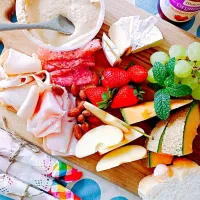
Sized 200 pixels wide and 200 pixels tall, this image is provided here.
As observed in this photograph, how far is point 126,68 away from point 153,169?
29cm

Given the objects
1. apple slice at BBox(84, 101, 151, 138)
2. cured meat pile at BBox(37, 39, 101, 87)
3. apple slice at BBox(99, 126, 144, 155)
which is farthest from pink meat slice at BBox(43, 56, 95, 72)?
apple slice at BBox(99, 126, 144, 155)

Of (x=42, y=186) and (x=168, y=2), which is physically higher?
(x=168, y=2)

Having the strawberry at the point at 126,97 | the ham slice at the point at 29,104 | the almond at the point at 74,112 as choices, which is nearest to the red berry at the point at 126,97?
the strawberry at the point at 126,97

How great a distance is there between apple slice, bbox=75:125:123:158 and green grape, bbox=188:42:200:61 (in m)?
0.27

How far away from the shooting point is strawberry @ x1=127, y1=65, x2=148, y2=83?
132 cm

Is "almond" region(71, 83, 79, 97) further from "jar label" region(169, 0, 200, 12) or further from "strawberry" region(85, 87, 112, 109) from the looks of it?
"jar label" region(169, 0, 200, 12)

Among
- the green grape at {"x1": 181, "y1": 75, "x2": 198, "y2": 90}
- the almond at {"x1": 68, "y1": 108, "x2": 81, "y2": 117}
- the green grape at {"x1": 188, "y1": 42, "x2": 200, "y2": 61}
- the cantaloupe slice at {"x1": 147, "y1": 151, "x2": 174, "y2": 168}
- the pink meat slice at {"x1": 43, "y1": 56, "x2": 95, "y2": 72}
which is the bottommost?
the cantaloupe slice at {"x1": 147, "y1": 151, "x2": 174, "y2": 168}

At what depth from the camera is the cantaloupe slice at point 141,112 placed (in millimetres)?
1313

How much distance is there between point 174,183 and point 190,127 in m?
0.17

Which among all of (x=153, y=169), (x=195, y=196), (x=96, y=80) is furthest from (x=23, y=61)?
(x=195, y=196)

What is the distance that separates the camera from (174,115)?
1.33 m

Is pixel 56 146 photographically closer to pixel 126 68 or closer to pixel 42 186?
pixel 42 186

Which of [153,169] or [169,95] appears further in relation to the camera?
[153,169]

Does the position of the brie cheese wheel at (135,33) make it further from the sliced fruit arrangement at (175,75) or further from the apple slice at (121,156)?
the apple slice at (121,156)
